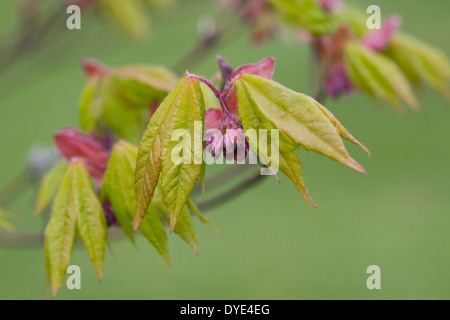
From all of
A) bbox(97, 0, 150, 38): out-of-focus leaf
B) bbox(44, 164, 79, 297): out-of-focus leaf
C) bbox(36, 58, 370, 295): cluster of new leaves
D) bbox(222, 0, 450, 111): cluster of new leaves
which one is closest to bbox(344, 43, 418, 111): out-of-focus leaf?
bbox(222, 0, 450, 111): cluster of new leaves

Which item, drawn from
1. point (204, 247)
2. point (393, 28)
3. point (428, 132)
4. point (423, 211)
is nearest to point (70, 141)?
point (393, 28)

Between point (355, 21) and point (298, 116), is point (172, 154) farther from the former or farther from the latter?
point (355, 21)

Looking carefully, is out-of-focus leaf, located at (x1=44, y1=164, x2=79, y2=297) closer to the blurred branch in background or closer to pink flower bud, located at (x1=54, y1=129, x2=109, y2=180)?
pink flower bud, located at (x1=54, y1=129, x2=109, y2=180)

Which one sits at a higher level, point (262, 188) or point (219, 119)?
point (262, 188)

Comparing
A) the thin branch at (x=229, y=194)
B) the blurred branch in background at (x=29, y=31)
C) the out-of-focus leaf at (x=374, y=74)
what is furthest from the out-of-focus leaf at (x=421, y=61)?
the blurred branch in background at (x=29, y=31)

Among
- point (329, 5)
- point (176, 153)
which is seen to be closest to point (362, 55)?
point (329, 5)
